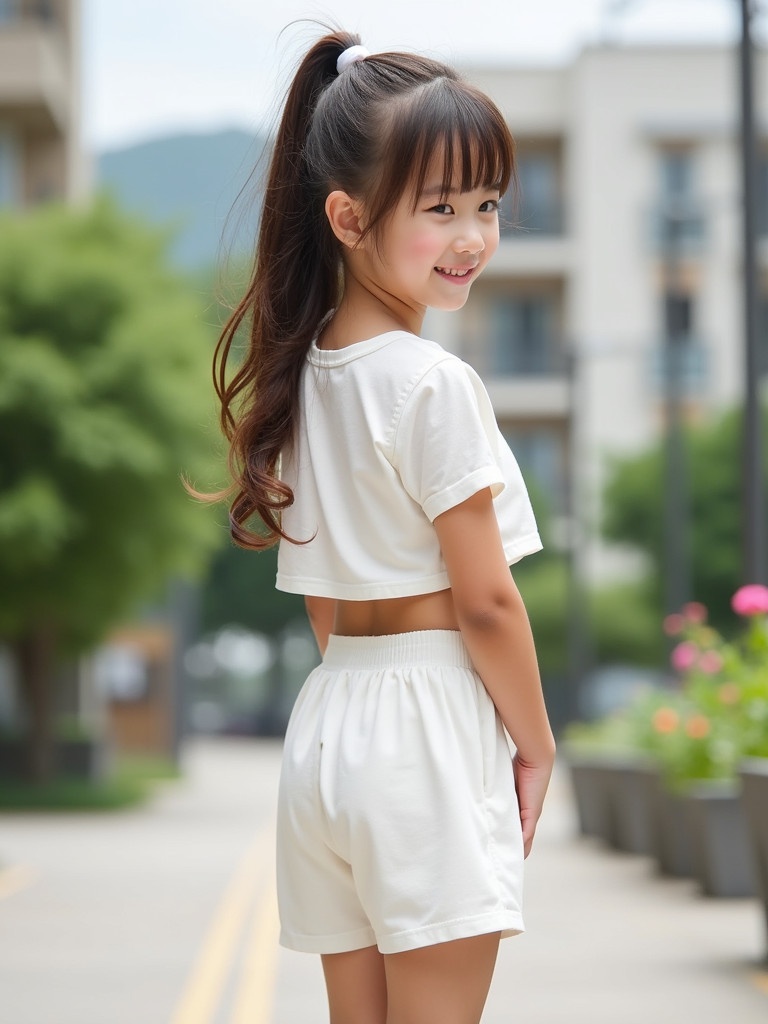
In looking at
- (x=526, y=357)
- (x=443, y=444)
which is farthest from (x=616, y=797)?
(x=526, y=357)

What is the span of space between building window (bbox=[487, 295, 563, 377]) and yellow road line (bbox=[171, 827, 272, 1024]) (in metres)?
37.3

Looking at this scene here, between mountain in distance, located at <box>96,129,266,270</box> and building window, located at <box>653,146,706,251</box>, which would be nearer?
mountain in distance, located at <box>96,129,266,270</box>

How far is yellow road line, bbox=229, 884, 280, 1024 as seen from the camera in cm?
741

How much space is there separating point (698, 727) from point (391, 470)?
10.1 meters

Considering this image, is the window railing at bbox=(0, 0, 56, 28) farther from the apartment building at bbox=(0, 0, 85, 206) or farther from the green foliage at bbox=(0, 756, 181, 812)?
the green foliage at bbox=(0, 756, 181, 812)

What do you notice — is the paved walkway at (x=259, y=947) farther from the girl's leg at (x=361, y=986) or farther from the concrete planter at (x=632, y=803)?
the girl's leg at (x=361, y=986)

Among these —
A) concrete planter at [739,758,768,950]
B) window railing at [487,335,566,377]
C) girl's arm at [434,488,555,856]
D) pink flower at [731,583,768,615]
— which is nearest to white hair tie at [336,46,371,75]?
girl's arm at [434,488,555,856]

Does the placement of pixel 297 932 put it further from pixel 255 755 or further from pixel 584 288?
pixel 255 755

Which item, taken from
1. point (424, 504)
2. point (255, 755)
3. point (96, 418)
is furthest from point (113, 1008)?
point (255, 755)

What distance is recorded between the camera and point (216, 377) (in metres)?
3.23

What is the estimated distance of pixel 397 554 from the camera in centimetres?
271

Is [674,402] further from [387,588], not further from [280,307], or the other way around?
[387,588]

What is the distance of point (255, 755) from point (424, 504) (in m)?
57.2

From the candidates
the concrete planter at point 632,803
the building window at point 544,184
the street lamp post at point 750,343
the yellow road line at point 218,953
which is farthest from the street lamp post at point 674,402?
the building window at point 544,184
